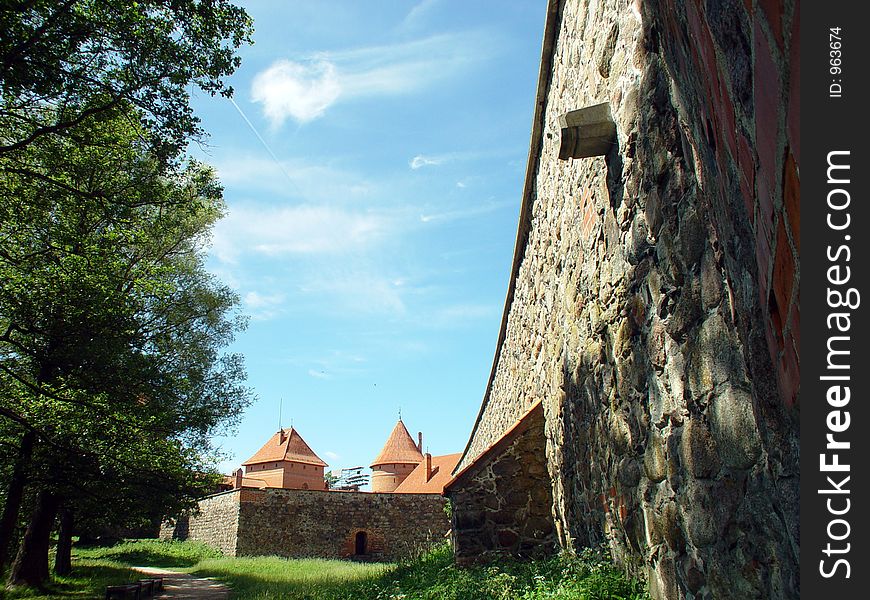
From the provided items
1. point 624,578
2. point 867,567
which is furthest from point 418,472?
point 867,567

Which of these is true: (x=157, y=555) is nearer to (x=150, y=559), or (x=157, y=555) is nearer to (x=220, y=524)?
(x=150, y=559)

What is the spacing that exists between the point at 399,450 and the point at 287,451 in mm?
8618

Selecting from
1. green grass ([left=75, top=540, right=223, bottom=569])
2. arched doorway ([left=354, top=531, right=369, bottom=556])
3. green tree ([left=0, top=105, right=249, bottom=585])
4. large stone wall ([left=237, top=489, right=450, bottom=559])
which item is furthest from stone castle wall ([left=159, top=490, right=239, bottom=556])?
green tree ([left=0, top=105, right=249, bottom=585])

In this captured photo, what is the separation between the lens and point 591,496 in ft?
16.5

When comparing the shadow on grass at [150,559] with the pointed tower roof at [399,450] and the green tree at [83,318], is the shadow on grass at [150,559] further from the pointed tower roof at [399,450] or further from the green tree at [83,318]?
the pointed tower roof at [399,450]

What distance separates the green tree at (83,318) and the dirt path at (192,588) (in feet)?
7.75

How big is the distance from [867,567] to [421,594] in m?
5.73

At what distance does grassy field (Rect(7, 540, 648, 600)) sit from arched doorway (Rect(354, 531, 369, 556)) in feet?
15.9

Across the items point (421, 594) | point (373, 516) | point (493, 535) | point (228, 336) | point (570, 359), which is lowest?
point (373, 516)

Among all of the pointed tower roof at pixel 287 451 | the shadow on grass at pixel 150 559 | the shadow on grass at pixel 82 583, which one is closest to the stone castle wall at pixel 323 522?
the shadow on grass at pixel 150 559

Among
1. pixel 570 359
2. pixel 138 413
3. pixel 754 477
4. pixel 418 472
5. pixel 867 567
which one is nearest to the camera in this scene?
pixel 867 567

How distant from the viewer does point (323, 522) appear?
79.9 feet

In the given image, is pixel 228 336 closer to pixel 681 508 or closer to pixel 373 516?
pixel 373 516

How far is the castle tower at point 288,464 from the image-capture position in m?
44.1
